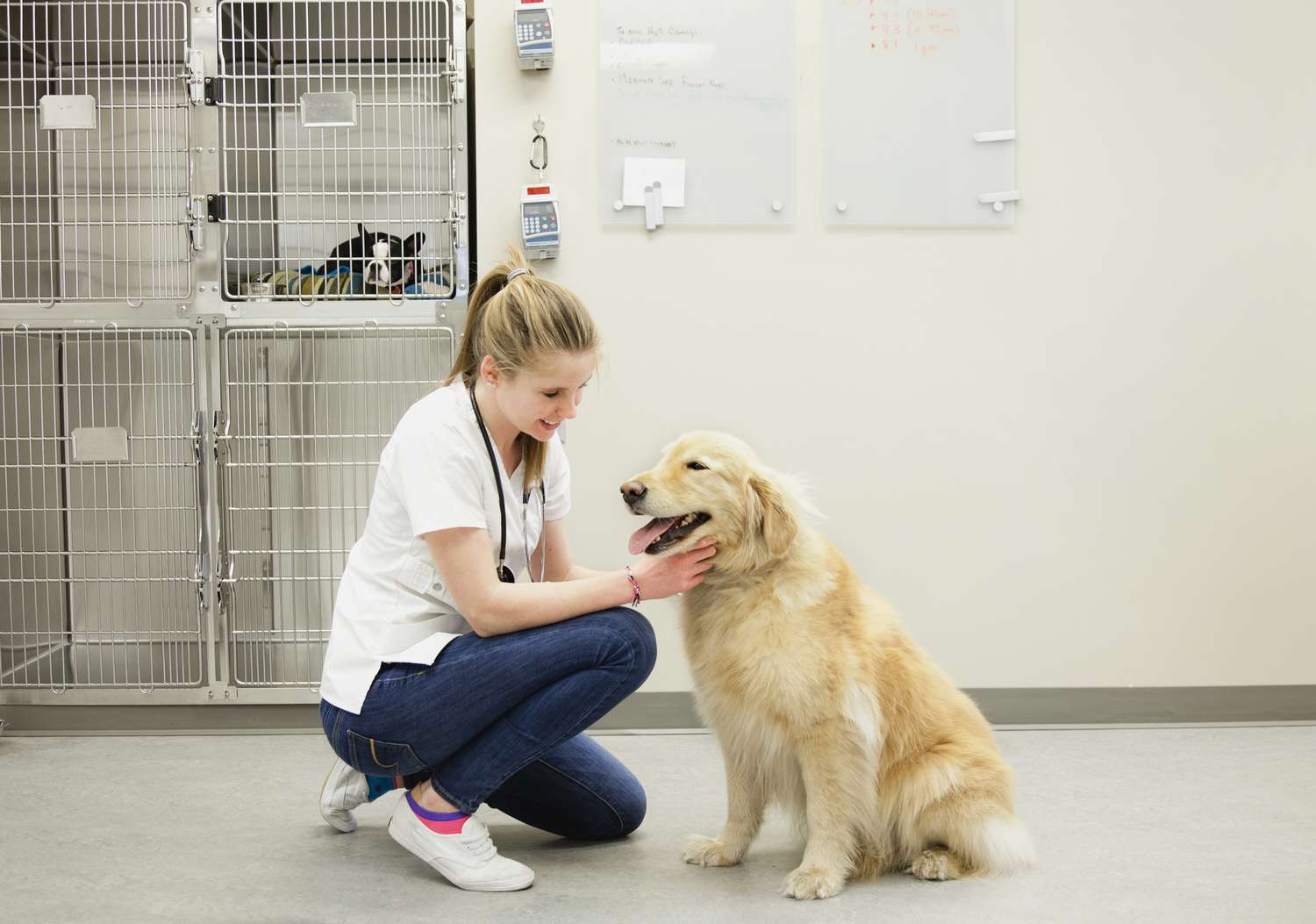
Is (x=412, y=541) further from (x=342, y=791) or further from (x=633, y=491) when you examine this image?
(x=342, y=791)

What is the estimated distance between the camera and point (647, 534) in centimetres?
191

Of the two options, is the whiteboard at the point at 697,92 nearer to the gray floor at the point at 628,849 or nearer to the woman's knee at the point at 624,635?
the woman's knee at the point at 624,635

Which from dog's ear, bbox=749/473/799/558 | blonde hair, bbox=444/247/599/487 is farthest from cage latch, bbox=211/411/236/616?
dog's ear, bbox=749/473/799/558

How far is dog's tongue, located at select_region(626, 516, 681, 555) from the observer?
74.7 inches

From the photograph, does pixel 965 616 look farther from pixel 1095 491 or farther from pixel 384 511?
pixel 384 511

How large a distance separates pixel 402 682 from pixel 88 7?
109 inches

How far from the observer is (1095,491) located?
3172mm

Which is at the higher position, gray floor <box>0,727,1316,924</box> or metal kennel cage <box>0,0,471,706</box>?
metal kennel cage <box>0,0,471,706</box>

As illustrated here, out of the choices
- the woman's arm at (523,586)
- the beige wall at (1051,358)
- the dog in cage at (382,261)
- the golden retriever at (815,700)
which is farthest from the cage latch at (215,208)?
the golden retriever at (815,700)

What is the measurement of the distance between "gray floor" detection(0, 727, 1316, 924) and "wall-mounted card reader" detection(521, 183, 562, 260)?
4.62 ft

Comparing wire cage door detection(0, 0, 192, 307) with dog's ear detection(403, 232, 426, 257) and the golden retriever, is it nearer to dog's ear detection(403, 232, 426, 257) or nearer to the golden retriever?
dog's ear detection(403, 232, 426, 257)

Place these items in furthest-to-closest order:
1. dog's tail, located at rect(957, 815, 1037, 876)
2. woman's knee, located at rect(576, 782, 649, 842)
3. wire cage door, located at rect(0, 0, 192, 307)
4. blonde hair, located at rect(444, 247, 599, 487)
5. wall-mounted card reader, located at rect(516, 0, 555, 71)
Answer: wire cage door, located at rect(0, 0, 192, 307), wall-mounted card reader, located at rect(516, 0, 555, 71), woman's knee, located at rect(576, 782, 649, 842), dog's tail, located at rect(957, 815, 1037, 876), blonde hair, located at rect(444, 247, 599, 487)

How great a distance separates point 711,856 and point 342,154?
7.91 feet

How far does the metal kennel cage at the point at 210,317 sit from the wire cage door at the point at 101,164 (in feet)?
0.04
